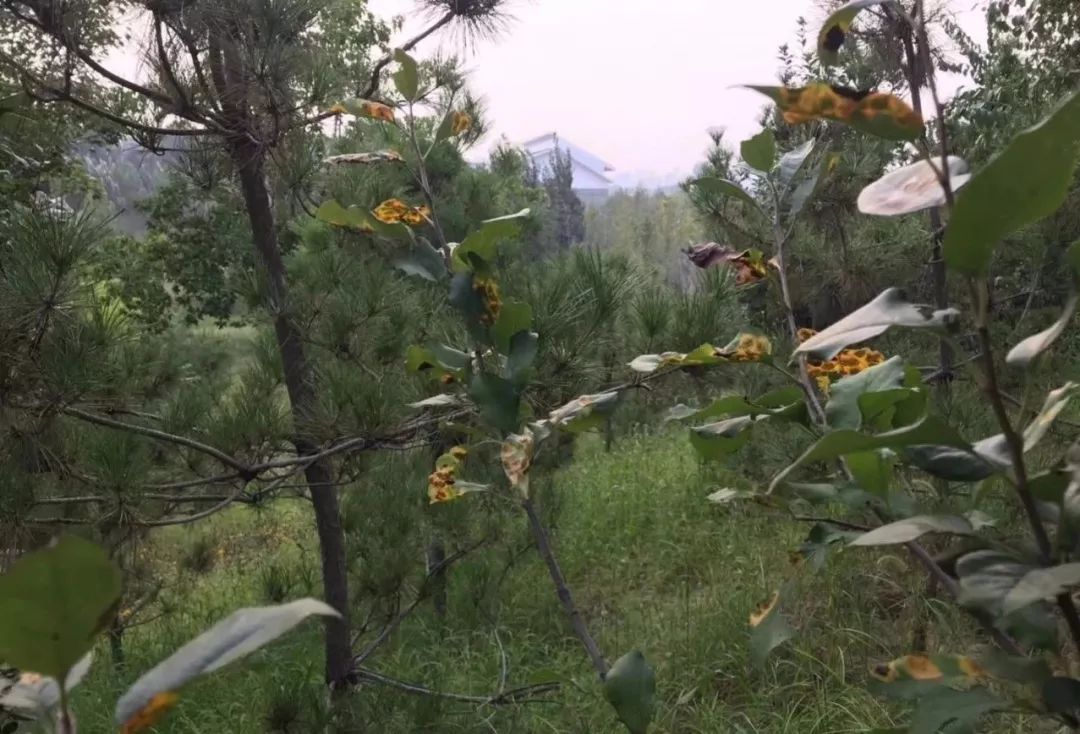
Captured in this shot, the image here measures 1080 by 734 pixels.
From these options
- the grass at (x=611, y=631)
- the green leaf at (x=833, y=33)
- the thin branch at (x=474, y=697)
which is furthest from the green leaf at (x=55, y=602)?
the thin branch at (x=474, y=697)

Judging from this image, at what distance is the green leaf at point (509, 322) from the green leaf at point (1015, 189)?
38 cm

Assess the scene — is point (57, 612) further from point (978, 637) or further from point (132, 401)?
point (978, 637)

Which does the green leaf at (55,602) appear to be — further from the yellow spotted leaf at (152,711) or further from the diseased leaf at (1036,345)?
the diseased leaf at (1036,345)

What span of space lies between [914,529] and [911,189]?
0.12 meters

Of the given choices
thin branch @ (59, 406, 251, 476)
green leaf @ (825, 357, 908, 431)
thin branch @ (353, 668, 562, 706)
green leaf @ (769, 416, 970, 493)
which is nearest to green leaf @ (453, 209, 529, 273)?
green leaf @ (825, 357, 908, 431)

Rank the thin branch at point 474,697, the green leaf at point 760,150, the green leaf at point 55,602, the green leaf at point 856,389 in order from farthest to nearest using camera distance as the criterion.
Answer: the thin branch at point 474,697, the green leaf at point 760,150, the green leaf at point 856,389, the green leaf at point 55,602

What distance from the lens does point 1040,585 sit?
0.24 m

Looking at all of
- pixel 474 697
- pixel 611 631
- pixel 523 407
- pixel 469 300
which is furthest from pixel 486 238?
pixel 611 631

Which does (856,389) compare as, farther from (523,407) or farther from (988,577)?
(523,407)

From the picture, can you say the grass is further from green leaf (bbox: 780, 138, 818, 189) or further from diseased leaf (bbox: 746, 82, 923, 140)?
diseased leaf (bbox: 746, 82, 923, 140)

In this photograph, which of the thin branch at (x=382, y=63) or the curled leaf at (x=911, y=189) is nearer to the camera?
the curled leaf at (x=911, y=189)

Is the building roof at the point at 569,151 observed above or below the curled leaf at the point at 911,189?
above

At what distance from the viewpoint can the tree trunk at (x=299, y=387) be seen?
1.22 m

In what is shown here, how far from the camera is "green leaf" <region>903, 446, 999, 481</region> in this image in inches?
11.2
